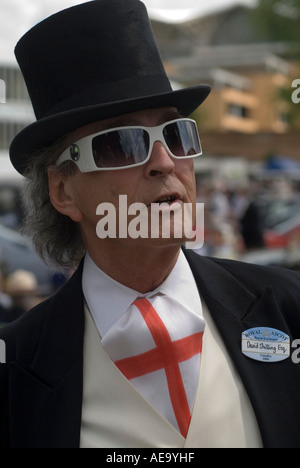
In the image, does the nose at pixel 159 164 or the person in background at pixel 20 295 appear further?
the person in background at pixel 20 295

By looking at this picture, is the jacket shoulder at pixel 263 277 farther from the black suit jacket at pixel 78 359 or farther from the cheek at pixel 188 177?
the cheek at pixel 188 177

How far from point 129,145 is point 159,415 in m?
0.72

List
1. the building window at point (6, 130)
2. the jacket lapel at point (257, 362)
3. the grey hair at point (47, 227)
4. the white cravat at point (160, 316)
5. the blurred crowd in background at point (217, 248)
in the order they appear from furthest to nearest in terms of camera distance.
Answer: the building window at point (6, 130), the blurred crowd in background at point (217, 248), the grey hair at point (47, 227), the white cravat at point (160, 316), the jacket lapel at point (257, 362)

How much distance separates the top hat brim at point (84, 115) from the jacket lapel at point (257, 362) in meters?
0.47

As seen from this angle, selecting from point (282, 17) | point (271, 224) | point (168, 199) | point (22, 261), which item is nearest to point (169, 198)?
point (168, 199)

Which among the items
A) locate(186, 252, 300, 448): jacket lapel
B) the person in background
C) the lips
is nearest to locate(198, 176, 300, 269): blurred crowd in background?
the person in background

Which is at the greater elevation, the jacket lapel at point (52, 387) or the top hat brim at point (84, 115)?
the top hat brim at point (84, 115)

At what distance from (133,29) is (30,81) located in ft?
1.14

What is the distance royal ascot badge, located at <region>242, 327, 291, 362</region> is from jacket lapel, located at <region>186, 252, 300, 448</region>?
0.05 feet

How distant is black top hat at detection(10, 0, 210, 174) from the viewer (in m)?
2.02

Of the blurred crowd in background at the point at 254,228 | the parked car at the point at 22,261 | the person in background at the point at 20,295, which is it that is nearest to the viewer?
the person in background at the point at 20,295

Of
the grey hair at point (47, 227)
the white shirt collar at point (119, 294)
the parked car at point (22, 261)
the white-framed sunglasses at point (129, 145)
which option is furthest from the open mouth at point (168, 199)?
the parked car at point (22, 261)

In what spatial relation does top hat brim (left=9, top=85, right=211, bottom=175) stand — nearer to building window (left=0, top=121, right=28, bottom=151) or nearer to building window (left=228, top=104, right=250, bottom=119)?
building window (left=0, top=121, right=28, bottom=151)

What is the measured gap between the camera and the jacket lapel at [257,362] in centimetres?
190
